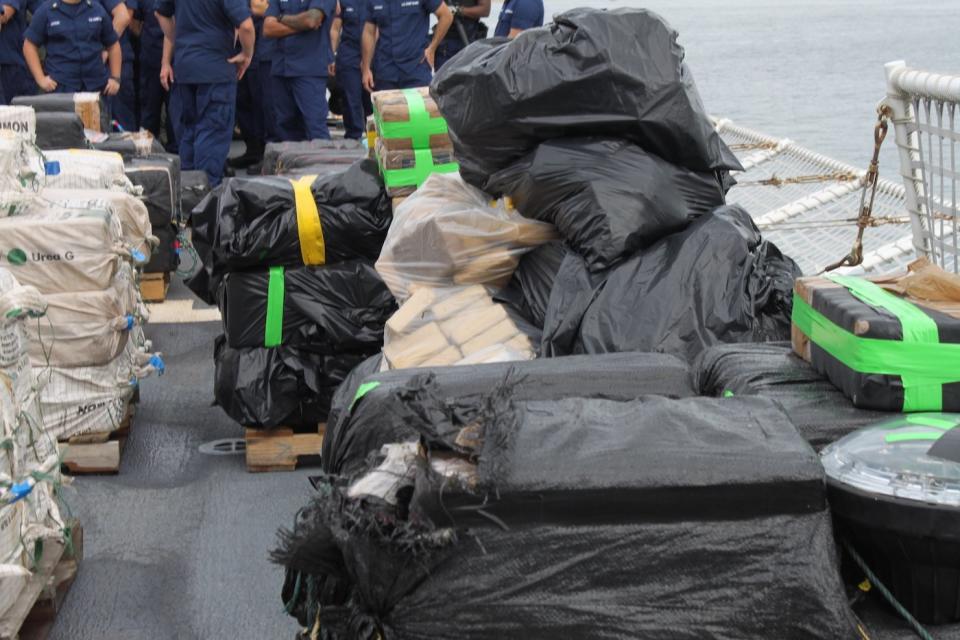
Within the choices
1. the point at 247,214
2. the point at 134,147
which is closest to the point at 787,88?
the point at 134,147

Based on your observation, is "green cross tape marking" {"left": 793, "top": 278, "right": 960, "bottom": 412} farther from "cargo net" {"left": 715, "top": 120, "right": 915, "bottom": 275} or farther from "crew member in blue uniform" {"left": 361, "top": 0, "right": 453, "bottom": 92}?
"crew member in blue uniform" {"left": 361, "top": 0, "right": 453, "bottom": 92}

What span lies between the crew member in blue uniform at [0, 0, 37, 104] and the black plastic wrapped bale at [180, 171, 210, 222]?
3.54 metres

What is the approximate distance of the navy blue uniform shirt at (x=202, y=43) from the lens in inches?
350

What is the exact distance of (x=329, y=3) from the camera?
9734 mm

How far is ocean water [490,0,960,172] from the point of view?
9.81m

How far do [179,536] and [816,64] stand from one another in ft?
40.6

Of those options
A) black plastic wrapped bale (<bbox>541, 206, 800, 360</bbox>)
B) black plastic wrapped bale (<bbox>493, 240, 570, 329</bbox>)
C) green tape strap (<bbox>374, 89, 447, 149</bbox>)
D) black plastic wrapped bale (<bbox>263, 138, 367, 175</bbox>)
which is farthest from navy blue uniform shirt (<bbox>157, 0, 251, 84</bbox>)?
black plastic wrapped bale (<bbox>541, 206, 800, 360</bbox>)

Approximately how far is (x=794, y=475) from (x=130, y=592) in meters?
2.49

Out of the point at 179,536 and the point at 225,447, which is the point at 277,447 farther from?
the point at 179,536

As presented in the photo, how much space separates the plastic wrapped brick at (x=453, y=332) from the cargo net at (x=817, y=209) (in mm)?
1382

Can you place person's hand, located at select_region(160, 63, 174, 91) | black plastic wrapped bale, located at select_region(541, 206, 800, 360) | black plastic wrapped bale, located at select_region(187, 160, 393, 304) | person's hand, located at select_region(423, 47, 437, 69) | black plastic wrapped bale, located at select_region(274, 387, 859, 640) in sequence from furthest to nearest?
person's hand, located at select_region(423, 47, 437, 69), person's hand, located at select_region(160, 63, 174, 91), black plastic wrapped bale, located at select_region(187, 160, 393, 304), black plastic wrapped bale, located at select_region(541, 206, 800, 360), black plastic wrapped bale, located at select_region(274, 387, 859, 640)

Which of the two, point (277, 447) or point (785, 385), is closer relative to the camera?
point (785, 385)

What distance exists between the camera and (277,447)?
4551 millimetres

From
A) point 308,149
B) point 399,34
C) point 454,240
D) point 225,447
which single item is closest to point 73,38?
point 399,34
